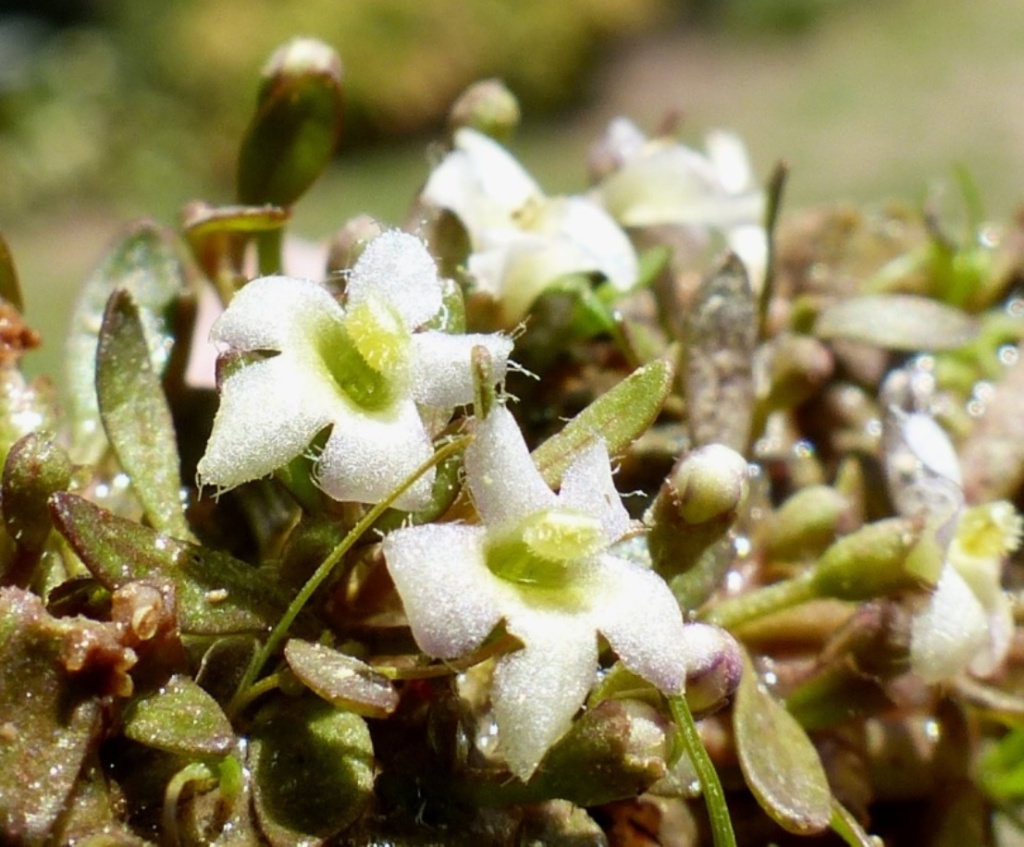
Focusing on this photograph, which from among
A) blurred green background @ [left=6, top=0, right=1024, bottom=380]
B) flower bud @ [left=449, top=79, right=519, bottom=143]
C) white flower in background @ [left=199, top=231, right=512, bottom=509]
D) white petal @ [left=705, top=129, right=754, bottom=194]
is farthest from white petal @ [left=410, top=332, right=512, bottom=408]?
blurred green background @ [left=6, top=0, right=1024, bottom=380]

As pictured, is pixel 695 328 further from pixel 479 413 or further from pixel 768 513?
pixel 479 413

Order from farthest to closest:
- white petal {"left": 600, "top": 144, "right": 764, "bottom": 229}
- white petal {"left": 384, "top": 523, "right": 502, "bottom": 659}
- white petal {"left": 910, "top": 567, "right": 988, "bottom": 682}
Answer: white petal {"left": 600, "top": 144, "right": 764, "bottom": 229}, white petal {"left": 910, "top": 567, "right": 988, "bottom": 682}, white petal {"left": 384, "top": 523, "right": 502, "bottom": 659}

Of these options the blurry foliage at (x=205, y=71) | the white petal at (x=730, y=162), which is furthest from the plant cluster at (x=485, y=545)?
the blurry foliage at (x=205, y=71)

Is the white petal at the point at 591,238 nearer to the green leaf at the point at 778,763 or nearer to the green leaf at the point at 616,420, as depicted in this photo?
the green leaf at the point at 616,420

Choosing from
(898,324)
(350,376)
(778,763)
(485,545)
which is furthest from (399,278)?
(898,324)

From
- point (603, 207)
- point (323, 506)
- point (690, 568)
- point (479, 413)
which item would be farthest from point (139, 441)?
point (603, 207)

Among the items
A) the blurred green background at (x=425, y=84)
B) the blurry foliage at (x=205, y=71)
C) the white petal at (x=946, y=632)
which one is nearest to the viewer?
the white petal at (x=946, y=632)

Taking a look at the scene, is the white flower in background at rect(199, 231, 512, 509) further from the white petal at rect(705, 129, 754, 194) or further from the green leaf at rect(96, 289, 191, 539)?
the white petal at rect(705, 129, 754, 194)
